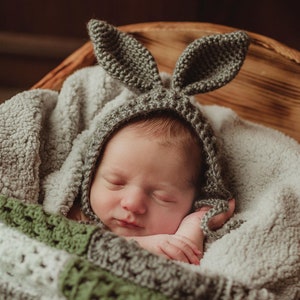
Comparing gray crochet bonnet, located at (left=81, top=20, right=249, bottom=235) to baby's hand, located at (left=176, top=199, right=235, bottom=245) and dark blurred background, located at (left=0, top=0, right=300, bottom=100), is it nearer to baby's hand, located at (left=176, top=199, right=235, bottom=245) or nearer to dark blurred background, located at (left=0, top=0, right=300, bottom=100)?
baby's hand, located at (left=176, top=199, right=235, bottom=245)

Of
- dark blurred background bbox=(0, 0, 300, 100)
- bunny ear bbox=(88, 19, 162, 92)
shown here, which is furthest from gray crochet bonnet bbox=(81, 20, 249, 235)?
dark blurred background bbox=(0, 0, 300, 100)

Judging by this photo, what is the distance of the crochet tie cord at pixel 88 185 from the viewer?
69 cm

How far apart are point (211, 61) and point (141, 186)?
0.84 feet

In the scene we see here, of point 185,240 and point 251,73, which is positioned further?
point 251,73

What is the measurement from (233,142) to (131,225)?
0.92ft

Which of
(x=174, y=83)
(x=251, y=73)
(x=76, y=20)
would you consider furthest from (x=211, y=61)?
(x=76, y=20)

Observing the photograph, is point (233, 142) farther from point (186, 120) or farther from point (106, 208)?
point (106, 208)

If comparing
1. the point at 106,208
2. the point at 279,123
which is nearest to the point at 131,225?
the point at 106,208

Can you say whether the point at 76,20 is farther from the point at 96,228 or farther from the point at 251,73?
the point at 96,228

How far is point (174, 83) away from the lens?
0.98m

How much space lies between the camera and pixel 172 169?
921 millimetres

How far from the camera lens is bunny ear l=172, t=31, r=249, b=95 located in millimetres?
957

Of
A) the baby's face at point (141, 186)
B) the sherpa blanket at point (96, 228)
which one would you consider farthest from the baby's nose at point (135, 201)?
the sherpa blanket at point (96, 228)

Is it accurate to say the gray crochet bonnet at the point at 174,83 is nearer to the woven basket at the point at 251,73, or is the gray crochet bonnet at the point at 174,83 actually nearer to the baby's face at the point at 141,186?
the baby's face at the point at 141,186
